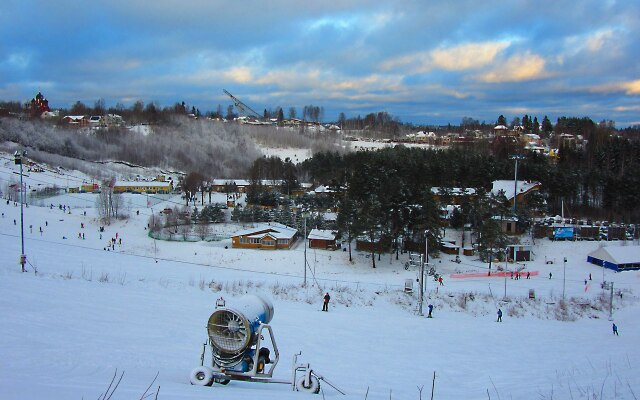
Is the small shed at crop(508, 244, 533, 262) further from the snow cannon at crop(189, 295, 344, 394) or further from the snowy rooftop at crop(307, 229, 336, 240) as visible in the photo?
the snow cannon at crop(189, 295, 344, 394)

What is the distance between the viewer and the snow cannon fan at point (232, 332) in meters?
6.52

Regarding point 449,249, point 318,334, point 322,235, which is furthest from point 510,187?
point 318,334

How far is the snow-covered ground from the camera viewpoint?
708cm

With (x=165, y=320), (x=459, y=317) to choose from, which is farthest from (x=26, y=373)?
(x=459, y=317)

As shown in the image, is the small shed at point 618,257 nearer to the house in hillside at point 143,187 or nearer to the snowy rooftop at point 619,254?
the snowy rooftop at point 619,254

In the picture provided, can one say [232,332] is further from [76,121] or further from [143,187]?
[76,121]

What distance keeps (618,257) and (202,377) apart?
3253cm

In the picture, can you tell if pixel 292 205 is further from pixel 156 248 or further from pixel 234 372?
pixel 234 372

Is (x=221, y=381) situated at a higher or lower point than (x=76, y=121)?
lower

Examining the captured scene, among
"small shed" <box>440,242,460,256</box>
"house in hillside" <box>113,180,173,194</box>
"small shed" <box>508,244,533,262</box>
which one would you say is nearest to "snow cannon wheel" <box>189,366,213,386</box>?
"small shed" <box>440,242,460,256</box>

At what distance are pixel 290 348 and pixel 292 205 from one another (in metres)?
37.7

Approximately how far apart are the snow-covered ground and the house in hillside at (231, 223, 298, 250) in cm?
1029

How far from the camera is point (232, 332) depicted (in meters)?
6.59

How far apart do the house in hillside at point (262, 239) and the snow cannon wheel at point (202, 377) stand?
1101 inches
